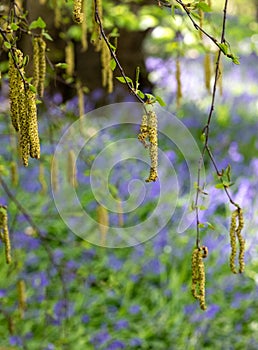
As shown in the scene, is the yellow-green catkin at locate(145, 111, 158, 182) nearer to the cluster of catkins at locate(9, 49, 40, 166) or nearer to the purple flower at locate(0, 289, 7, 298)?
the cluster of catkins at locate(9, 49, 40, 166)

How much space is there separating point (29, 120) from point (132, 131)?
3727mm

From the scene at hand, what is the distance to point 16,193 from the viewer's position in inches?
141

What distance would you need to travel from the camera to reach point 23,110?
3.28 ft

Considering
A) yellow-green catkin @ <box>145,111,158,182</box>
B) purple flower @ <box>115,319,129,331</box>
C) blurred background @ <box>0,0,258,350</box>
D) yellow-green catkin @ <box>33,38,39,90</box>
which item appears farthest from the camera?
purple flower @ <box>115,319,129,331</box>

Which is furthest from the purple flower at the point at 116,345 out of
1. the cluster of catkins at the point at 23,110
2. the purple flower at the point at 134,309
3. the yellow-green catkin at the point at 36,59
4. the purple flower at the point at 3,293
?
the cluster of catkins at the point at 23,110

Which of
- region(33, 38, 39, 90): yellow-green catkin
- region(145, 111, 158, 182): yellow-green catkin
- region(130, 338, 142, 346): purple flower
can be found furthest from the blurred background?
region(145, 111, 158, 182): yellow-green catkin

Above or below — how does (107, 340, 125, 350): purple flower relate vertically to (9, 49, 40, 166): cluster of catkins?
above

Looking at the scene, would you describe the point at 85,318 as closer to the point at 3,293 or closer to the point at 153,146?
the point at 3,293

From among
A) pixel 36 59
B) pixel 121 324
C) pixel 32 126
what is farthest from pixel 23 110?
pixel 121 324

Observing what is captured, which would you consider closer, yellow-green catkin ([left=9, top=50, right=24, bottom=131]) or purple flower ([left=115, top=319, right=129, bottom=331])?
yellow-green catkin ([left=9, top=50, right=24, bottom=131])

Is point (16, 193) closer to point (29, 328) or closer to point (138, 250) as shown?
point (138, 250)

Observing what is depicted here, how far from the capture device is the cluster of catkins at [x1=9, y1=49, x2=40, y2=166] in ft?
3.18

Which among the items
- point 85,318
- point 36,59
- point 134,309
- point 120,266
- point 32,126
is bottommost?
point 32,126

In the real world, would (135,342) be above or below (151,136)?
above
